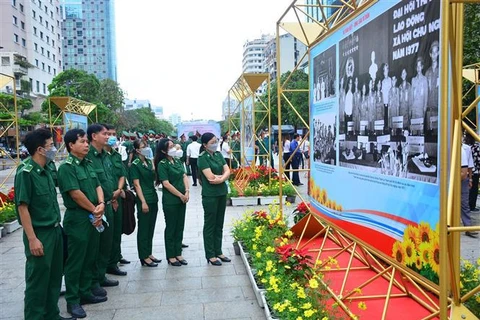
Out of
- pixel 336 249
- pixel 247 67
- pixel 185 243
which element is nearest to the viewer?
pixel 336 249

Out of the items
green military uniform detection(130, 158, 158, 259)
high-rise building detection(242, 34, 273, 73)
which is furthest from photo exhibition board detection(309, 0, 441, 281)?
high-rise building detection(242, 34, 273, 73)

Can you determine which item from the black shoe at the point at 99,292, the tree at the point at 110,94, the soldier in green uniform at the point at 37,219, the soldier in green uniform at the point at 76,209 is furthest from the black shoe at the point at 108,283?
the tree at the point at 110,94

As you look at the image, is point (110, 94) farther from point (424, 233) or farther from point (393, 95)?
point (424, 233)

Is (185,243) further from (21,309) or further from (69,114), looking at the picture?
(69,114)

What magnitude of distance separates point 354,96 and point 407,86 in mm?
793

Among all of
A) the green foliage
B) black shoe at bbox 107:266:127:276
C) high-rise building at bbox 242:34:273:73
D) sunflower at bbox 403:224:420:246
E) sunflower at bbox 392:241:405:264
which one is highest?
high-rise building at bbox 242:34:273:73

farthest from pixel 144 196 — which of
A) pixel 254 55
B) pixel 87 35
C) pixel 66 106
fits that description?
pixel 254 55

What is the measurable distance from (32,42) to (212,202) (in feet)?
177

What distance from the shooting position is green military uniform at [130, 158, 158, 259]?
5054 mm

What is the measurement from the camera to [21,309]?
3.97 m

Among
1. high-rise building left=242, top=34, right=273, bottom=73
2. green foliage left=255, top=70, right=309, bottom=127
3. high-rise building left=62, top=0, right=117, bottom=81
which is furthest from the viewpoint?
high-rise building left=242, top=34, right=273, bottom=73

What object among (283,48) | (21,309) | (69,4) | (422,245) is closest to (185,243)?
(21,309)

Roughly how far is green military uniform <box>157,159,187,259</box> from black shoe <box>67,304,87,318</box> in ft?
4.84

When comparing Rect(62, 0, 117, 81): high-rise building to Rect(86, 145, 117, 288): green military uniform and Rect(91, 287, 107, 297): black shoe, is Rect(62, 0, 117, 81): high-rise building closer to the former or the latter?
Rect(86, 145, 117, 288): green military uniform
